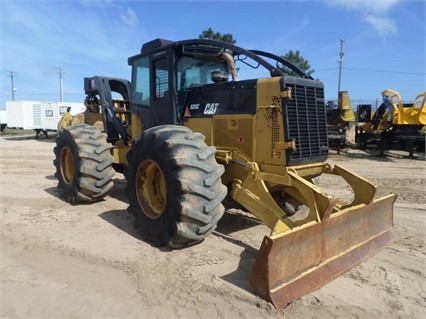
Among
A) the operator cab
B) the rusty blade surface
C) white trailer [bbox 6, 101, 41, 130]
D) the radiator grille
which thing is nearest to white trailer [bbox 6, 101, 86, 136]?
white trailer [bbox 6, 101, 41, 130]

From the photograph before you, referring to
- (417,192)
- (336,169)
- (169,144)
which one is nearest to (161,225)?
(169,144)

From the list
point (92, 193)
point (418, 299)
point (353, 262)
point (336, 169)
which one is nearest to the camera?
point (418, 299)

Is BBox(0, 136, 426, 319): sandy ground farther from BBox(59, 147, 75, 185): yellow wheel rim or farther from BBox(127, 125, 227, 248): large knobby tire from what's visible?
BBox(59, 147, 75, 185): yellow wheel rim

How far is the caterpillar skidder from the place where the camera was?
157 inches

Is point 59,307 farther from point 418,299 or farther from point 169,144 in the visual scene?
point 418,299

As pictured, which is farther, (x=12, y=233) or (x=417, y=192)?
(x=417, y=192)

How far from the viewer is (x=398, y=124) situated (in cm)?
1593

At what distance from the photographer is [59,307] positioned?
339 cm

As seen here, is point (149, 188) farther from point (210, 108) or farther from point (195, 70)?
point (195, 70)

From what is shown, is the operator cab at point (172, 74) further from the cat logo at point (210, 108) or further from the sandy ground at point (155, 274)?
the sandy ground at point (155, 274)

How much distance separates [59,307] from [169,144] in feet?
6.75

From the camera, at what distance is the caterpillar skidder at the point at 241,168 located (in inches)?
157

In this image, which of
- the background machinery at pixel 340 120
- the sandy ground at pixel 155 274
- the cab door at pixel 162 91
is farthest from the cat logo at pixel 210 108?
the background machinery at pixel 340 120

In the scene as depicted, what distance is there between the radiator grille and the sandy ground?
132 centimetres
